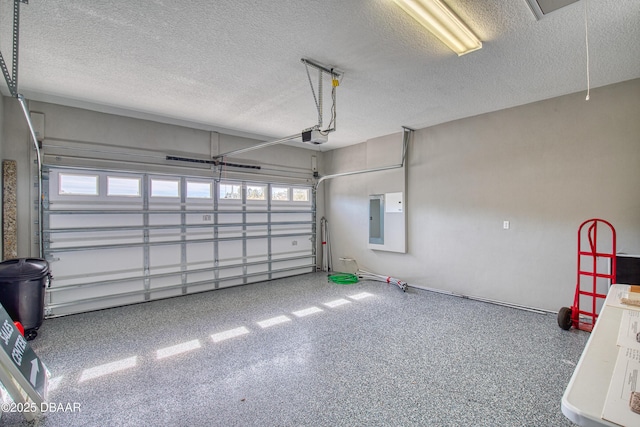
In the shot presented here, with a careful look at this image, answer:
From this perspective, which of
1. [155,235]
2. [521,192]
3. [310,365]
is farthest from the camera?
[155,235]

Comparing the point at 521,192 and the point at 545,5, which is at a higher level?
the point at 545,5

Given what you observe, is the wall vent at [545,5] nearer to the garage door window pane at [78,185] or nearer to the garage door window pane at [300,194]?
the garage door window pane at [300,194]

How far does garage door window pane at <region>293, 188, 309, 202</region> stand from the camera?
666 centimetres

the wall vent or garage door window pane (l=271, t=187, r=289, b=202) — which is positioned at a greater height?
the wall vent

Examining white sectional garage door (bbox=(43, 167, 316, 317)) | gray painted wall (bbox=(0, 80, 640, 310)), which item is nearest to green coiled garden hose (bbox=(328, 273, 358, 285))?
gray painted wall (bbox=(0, 80, 640, 310))

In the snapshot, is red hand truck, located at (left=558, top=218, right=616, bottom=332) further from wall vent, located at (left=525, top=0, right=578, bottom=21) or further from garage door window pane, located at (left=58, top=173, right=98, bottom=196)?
garage door window pane, located at (left=58, top=173, right=98, bottom=196)

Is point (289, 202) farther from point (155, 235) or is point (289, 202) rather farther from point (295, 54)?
point (295, 54)

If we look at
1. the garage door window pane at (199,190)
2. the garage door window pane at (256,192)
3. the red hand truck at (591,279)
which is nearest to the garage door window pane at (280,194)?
the garage door window pane at (256,192)

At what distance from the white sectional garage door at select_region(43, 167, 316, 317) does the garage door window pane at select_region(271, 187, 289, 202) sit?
22 mm

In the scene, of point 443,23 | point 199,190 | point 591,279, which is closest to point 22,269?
point 199,190

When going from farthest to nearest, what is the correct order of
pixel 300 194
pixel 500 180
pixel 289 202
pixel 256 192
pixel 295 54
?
1. pixel 300 194
2. pixel 289 202
3. pixel 256 192
4. pixel 500 180
5. pixel 295 54

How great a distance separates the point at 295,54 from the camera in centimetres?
282

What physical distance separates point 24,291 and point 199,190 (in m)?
2.65

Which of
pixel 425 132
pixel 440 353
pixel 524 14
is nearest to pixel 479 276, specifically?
pixel 440 353
